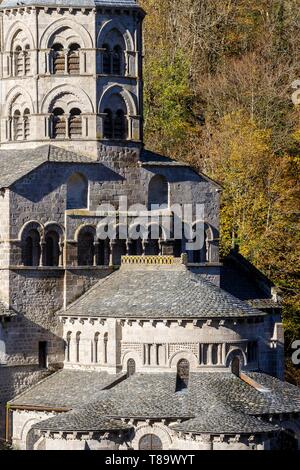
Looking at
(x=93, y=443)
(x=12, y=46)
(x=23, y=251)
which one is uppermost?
(x=12, y=46)

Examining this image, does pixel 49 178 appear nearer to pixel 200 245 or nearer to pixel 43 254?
pixel 43 254

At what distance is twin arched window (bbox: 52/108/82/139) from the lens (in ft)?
357

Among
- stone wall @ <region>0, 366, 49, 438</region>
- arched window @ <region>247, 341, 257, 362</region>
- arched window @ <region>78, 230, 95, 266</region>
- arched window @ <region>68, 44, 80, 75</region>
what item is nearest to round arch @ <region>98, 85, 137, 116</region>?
arched window @ <region>68, 44, 80, 75</region>

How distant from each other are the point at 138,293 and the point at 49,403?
557 cm

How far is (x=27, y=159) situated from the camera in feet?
352

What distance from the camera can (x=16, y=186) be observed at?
105 meters

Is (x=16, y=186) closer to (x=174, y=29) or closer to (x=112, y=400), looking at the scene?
(x=112, y=400)

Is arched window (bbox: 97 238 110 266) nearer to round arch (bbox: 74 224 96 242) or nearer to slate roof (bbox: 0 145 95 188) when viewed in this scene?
round arch (bbox: 74 224 96 242)

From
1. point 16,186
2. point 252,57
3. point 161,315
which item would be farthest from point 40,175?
point 252,57

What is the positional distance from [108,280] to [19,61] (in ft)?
34.0

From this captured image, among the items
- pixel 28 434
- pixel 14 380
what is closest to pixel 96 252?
pixel 14 380

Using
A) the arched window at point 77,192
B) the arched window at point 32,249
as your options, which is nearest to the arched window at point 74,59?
the arched window at point 77,192

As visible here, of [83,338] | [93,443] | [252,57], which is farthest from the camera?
[252,57]

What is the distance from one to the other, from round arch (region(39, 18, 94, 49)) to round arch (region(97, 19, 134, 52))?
1.60 feet
